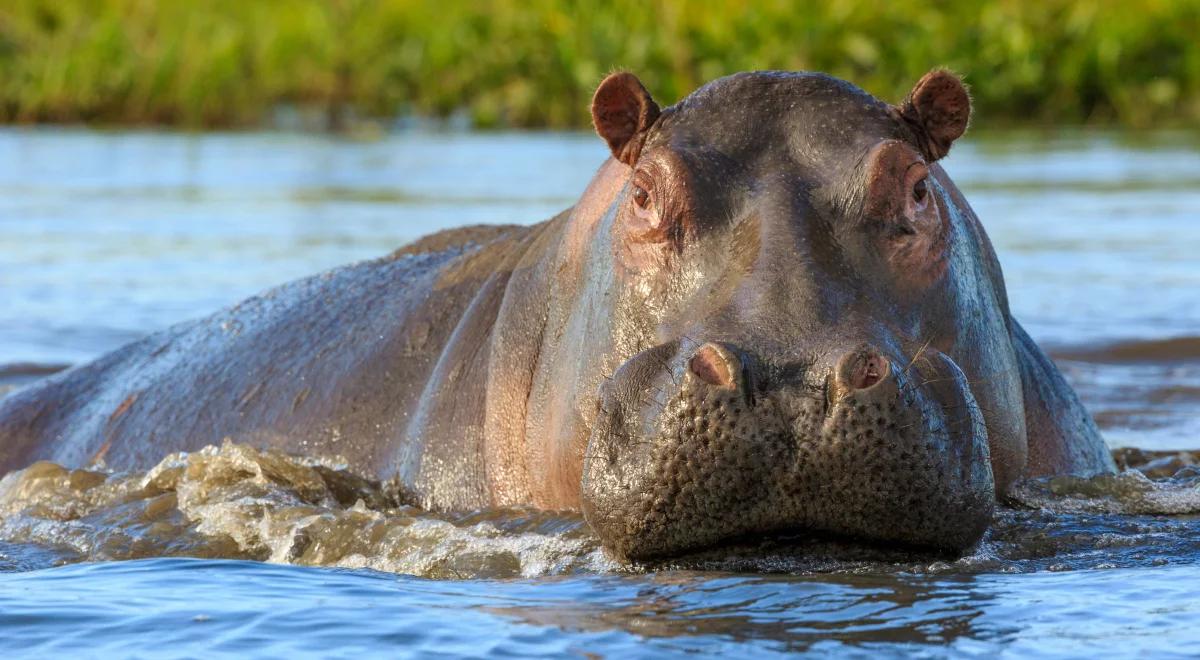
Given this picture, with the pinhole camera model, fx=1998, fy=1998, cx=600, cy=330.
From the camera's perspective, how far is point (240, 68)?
2880cm

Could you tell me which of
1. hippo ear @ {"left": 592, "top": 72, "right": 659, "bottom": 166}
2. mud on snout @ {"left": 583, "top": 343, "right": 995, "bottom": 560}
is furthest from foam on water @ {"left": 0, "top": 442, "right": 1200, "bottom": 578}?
hippo ear @ {"left": 592, "top": 72, "right": 659, "bottom": 166}

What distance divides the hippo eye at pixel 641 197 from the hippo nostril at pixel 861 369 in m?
0.76

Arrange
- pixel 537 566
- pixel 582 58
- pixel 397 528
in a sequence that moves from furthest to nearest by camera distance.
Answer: pixel 582 58, pixel 397 528, pixel 537 566

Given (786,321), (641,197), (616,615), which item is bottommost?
(616,615)

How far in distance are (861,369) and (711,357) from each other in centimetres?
29

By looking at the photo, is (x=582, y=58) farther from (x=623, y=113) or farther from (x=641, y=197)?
(x=641, y=197)

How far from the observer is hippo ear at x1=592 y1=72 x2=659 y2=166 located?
14.9 ft

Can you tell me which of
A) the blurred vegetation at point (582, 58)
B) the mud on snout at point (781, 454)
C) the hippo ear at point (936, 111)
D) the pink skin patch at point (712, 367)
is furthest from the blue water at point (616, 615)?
the blurred vegetation at point (582, 58)

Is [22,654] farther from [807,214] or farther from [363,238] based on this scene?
[363,238]

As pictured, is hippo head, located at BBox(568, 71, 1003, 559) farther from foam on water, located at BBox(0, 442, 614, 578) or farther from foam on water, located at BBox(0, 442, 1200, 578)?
foam on water, located at BBox(0, 442, 614, 578)

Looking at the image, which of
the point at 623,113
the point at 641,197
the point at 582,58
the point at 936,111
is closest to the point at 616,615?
the point at 641,197

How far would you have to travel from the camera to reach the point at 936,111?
4.55 meters

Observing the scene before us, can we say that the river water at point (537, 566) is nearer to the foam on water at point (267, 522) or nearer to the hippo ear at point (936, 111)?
the foam on water at point (267, 522)

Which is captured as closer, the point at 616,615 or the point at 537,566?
the point at 616,615
